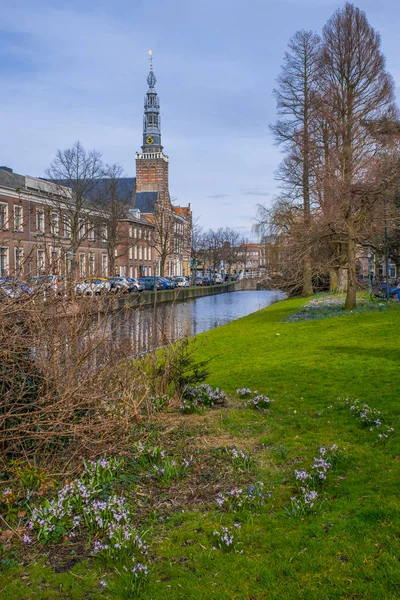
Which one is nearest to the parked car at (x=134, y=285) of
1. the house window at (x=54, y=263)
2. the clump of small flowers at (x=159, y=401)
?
the clump of small flowers at (x=159, y=401)

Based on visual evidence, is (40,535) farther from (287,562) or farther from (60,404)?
(287,562)

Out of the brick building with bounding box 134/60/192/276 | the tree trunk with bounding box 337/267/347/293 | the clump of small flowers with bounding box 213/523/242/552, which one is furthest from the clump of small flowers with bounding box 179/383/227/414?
the brick building with bounding box 134/60/192/276

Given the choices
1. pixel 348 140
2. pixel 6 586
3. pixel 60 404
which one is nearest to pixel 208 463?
pixel 60 404

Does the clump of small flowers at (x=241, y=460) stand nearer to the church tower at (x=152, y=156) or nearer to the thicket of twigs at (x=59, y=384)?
the thicket of twigs at (x=59, y=384)

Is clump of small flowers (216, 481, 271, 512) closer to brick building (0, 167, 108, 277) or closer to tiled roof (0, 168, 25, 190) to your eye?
brick building (0, 167, 108, 277)

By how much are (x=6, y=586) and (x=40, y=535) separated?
58 cm

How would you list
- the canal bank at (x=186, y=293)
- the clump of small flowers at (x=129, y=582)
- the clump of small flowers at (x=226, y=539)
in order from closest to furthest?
the clump of small flowers at (x=129, y=582) < the clump of small flowers at (x=226, y=539) < the canal bank at (x=186, y=293)

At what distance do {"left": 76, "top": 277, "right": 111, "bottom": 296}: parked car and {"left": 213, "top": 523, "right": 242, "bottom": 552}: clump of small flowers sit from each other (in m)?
3.23

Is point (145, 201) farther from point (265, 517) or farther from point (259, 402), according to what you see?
point (265, 517)

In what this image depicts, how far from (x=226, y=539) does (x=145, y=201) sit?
9007 cm

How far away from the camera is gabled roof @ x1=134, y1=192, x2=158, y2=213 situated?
3575 inches

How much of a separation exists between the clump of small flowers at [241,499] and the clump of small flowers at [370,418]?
199cm

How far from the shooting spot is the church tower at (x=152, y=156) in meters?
95.7

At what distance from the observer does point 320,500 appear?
15.4 ft
